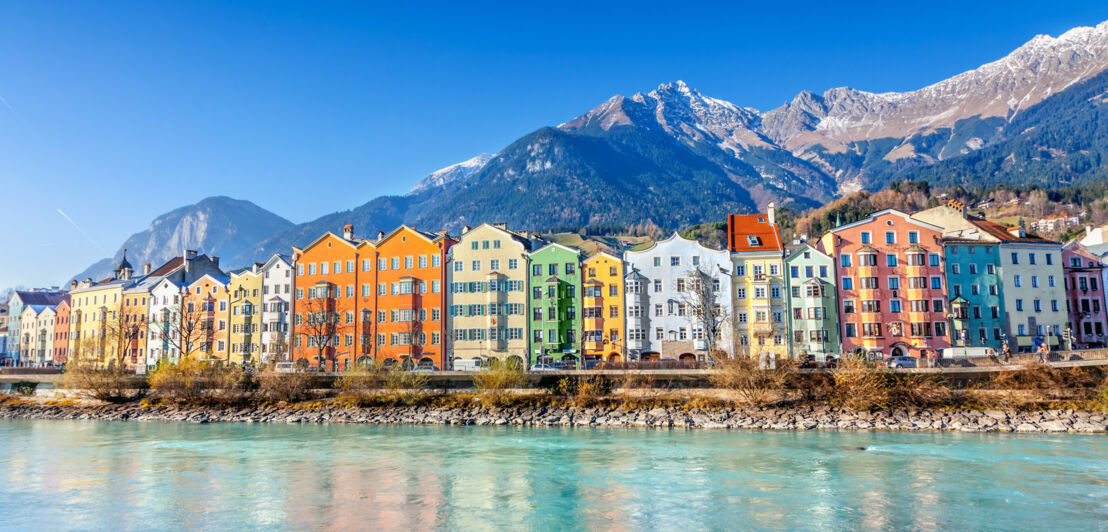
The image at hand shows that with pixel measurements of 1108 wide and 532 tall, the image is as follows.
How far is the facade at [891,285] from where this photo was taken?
64188 mm

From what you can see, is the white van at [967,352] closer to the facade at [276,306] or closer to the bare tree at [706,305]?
the bare tree at [706,305]

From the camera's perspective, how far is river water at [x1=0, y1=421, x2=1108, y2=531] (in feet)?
74.8

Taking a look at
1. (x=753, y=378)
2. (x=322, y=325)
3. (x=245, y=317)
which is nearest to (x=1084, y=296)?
(x=753, y=378)

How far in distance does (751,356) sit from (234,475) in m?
33.9

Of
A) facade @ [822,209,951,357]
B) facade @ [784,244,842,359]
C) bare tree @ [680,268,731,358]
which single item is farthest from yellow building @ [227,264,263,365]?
facade @ [822,209,951,357]

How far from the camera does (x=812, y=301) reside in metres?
64.3

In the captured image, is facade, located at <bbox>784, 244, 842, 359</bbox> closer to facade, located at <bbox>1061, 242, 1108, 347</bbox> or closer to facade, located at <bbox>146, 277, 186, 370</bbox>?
facade, located at <bbox>1061, 242, 1108, 347</bbox>

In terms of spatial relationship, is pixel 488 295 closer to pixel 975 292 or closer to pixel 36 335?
pixel 975 292

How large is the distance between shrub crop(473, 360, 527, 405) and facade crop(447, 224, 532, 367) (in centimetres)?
1410

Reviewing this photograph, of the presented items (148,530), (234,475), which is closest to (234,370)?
(234,475)

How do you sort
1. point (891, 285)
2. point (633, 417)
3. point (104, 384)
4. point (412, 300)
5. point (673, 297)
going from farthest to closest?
point (412, 300), point (673, 297), point (891, 285), point (104, 384), point (633, 417)

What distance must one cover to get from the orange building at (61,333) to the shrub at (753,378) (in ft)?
331

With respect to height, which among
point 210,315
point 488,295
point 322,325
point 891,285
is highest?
point 488,295

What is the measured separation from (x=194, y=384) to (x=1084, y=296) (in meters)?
82.3
